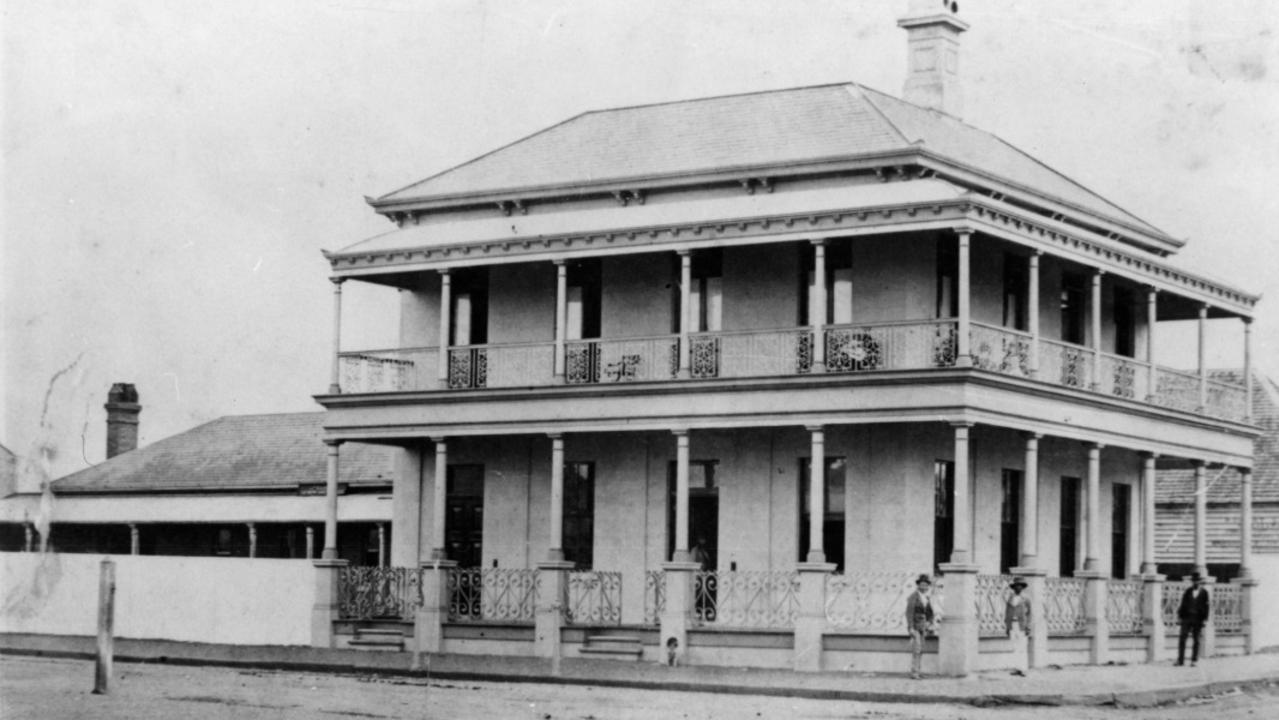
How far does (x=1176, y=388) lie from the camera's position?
1281 inches

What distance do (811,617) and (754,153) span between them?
7595 mm

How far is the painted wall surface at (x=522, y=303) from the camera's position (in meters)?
31.3

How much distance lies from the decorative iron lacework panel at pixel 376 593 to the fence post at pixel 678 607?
5030 millimetres

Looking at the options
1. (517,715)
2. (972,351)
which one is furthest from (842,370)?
(517,715)

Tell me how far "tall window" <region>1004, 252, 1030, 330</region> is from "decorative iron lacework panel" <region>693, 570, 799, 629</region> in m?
5.51

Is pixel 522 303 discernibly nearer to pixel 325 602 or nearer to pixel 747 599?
pixel 325 602

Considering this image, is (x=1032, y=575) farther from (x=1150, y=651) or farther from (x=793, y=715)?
(x=793, y=715)

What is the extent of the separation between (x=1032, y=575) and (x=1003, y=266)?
17.0 ft

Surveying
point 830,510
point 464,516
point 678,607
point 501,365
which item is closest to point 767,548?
point 830,510

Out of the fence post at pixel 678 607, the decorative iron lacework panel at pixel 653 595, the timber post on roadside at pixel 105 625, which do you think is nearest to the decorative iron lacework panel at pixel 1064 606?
the fence post at pixel 678 607

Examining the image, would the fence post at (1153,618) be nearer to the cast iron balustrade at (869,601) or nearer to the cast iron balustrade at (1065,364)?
the cast iron balustrade at (1065,364)

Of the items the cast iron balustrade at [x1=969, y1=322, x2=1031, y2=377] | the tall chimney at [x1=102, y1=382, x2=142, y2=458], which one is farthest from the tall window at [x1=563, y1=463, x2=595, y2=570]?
the tall chimney at [x1=102, y1=382, x2=142, y2=458]

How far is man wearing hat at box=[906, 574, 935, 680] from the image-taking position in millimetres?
24562

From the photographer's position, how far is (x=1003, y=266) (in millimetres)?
29578
